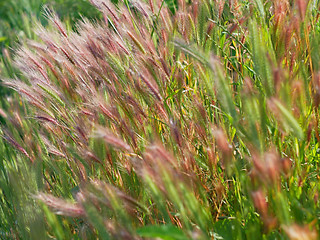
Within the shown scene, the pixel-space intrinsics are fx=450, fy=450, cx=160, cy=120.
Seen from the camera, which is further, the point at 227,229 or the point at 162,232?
the point at 227,229

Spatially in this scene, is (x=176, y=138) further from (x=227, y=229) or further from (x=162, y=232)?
(x=162, y=232)

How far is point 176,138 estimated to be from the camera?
42.1 inches

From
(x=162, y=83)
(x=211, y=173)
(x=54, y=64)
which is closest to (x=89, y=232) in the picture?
(x=211, y=173)

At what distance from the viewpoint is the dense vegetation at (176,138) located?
0.85 meters

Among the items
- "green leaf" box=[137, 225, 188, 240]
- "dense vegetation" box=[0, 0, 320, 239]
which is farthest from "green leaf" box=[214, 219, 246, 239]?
"green leaf" box=[137, 225, 188, 240]

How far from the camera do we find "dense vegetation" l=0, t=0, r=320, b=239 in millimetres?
854

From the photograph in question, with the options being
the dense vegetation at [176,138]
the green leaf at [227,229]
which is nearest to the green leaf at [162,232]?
the dense vegetation at [176,138]

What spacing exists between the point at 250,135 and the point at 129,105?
531 millimetres

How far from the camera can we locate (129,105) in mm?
1307

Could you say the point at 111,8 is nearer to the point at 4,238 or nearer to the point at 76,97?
the point at 76,97

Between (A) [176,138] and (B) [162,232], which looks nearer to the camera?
(B) [162,232]

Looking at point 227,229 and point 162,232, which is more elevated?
point 162,232

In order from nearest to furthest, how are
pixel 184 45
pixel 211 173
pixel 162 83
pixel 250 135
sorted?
pixel 250 135 < pixel 184 45 < pixel 211 173 < pixel 162 83

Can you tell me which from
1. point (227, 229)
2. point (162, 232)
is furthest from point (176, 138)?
point (162, 232)
